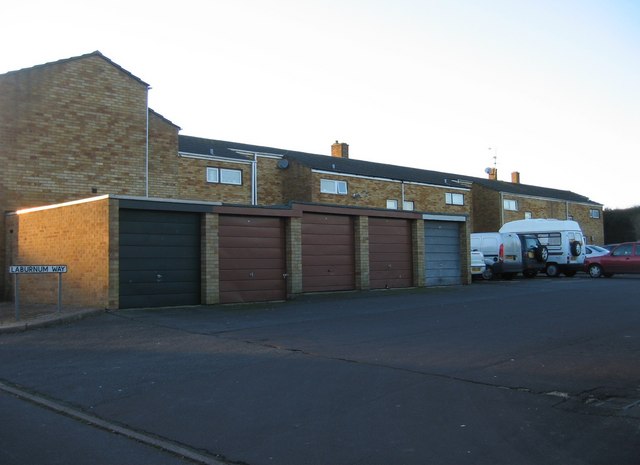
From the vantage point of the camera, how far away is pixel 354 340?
1020 centimetres

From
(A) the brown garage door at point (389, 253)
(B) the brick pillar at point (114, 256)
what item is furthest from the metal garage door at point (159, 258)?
(A) the brown garage door at point (389, 253)

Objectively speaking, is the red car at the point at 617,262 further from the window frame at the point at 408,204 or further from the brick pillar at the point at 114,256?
the brick pillar at the point at 114,256

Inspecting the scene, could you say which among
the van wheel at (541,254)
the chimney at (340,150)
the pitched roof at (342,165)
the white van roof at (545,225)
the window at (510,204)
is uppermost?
the chimney at (340,150)

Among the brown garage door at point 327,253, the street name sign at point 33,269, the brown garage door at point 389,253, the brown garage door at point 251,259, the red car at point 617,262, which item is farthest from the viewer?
the red car at point 617,262

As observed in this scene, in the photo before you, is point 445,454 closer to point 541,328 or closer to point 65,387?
point 65,387

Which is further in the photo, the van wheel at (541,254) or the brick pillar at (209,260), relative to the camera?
the van wheel at (541,254)

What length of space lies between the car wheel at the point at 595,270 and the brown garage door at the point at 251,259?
17317mm

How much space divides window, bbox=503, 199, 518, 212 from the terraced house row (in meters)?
19.3

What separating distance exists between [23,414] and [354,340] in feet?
17.5

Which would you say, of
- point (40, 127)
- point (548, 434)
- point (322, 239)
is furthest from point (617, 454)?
point (40, 127)

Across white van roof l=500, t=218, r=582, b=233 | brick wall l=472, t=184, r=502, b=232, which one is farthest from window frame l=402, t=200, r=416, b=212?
brick wall l=472, t=184, r=502, b=232

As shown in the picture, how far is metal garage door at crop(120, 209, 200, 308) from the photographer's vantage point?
48.5 feet

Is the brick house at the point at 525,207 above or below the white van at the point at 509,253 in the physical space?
above

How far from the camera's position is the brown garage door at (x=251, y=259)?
1672cm
